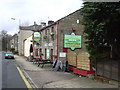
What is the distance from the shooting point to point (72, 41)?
59.4ft

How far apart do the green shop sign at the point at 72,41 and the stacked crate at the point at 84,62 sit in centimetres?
554

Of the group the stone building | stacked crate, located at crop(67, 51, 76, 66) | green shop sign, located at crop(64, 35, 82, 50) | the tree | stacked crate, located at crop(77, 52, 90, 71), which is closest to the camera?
the tree

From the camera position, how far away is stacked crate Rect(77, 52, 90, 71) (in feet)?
36.6

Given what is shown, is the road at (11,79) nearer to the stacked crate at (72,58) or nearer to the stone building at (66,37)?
the stacked crate at (72,58)

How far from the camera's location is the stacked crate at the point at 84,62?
36.6 feet

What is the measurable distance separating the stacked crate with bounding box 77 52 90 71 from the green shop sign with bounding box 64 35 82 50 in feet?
18.2

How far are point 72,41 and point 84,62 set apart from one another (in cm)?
672

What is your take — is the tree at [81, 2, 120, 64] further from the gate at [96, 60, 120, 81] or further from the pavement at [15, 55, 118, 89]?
the pavement at [15, 55, 118, 89]

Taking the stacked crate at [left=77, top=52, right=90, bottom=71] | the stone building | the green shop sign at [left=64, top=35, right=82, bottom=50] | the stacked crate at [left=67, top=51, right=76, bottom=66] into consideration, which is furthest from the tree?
the stone building

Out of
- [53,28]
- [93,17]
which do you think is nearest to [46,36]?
[53,28]

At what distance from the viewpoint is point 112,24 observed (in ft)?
24.7

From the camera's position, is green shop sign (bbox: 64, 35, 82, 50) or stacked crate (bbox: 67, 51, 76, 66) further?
green shop sign (bbox: 64, 35, 82, 50)

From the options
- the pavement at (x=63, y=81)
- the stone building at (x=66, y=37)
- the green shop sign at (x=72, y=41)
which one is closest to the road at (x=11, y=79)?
the pavement at (x=63, y=81)

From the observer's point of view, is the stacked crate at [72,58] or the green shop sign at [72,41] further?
the green shop sign at [72,41]
